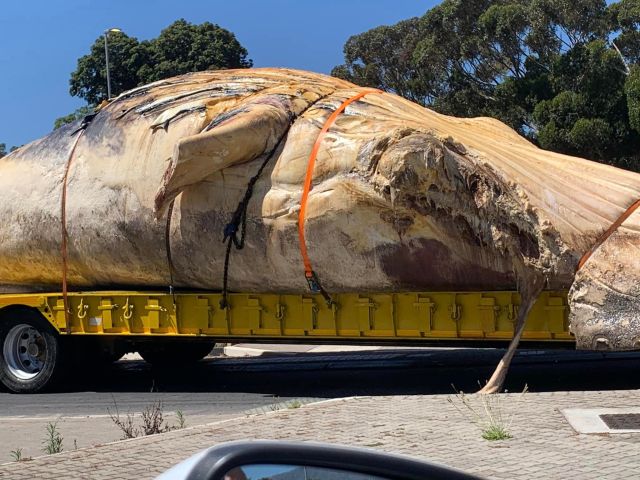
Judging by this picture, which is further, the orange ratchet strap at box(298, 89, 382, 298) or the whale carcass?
the orange ratchet strap at box(298, 89, 382, 298)

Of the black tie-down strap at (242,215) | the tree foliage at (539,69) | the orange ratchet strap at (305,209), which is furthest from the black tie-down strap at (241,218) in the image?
the tree foliage at (539,69)

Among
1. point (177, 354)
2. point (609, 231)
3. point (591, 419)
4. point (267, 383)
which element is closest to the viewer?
point (591, 419)

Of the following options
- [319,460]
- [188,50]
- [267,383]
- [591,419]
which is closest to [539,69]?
[188,50]

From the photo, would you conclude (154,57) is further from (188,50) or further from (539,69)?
(539,69)

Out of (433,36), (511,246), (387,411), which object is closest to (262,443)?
(387,411)

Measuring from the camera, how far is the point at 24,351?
1157cm

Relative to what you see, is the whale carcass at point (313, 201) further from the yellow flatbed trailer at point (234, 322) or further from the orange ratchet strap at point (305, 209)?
the yellow flatbed trailer at point (234, 322)

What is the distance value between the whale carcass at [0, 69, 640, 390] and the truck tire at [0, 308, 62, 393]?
1.66ft

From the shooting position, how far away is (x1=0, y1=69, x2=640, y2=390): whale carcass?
8.62 m

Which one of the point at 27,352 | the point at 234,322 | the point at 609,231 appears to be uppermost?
the point at 609,231

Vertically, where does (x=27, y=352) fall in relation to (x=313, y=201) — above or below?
below

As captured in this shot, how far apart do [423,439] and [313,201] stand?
126 inches

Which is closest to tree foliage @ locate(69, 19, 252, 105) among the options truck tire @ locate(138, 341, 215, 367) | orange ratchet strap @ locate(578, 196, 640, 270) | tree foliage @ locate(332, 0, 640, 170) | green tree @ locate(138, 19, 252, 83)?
green tree @ locate(138, 19, 252, 83)

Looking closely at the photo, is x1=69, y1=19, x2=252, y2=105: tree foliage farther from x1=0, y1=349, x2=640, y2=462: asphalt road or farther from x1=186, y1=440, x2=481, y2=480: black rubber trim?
x1=186, y1=440, x2=481, y2=480: black rubber trim
